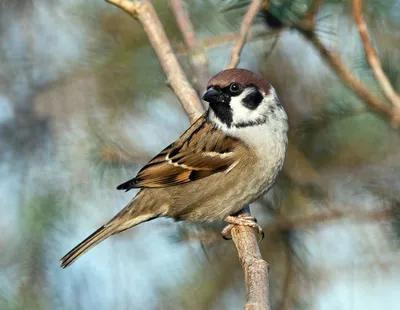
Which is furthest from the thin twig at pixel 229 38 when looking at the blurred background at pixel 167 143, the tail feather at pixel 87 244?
the tail feather at pixel 87 244

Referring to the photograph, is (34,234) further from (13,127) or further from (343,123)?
(343,123)

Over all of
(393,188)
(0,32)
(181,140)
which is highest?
(0,32)

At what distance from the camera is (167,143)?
14.4 ft

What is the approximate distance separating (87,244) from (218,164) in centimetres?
75

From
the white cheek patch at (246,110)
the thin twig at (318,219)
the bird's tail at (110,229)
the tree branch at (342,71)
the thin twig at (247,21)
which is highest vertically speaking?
the thin twig at (247,21)

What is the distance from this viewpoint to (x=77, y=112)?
450 cm

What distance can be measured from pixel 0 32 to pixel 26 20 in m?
0.18

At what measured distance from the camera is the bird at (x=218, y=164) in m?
3.71

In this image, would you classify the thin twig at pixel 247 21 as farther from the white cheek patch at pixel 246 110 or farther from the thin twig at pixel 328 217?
the thin twig at pixel 328 217

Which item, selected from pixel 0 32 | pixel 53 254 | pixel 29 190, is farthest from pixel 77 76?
pixel 53 254

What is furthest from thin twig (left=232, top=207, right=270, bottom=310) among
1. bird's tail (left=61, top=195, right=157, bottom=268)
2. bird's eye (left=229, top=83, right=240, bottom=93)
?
bird's eye (left=229, top=83, right=240, bottom=93)

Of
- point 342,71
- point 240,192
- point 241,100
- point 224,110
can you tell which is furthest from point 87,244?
point 342,71

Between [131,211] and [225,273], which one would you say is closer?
[131,211]

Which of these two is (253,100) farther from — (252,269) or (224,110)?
(252,269)
